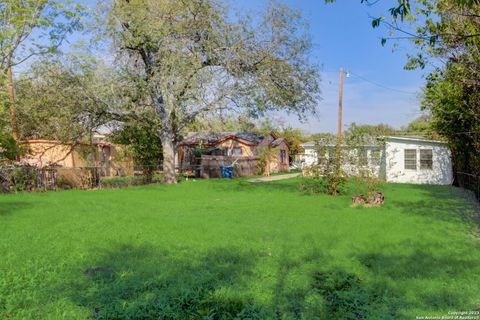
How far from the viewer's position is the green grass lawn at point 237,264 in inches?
154

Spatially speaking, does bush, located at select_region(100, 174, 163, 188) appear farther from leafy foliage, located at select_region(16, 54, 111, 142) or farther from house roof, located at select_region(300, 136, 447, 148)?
house roof, located at select_region(300, 136, 447, 148)

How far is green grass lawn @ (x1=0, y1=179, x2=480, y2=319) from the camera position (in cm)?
392

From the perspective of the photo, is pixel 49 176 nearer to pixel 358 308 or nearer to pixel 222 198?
pixel 222 198

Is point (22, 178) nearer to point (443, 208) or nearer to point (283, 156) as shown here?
point (443, 208)

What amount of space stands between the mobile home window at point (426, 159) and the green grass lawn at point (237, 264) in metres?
12.4

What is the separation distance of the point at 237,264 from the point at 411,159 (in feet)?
64.5

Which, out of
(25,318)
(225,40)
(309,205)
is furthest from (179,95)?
(25,318)

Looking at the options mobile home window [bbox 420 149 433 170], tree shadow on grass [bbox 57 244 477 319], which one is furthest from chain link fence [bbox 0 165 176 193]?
mobile home window [bbox 420 149 433 170]

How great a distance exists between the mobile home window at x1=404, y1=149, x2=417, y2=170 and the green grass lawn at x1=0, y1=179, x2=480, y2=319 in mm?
12582

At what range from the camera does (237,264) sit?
5398mm

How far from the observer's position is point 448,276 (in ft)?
16.2

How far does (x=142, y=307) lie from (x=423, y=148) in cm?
2127

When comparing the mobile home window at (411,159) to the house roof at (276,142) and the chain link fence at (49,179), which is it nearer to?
the house roof at (276,142)

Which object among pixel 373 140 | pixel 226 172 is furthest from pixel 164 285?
pixel 226 172
